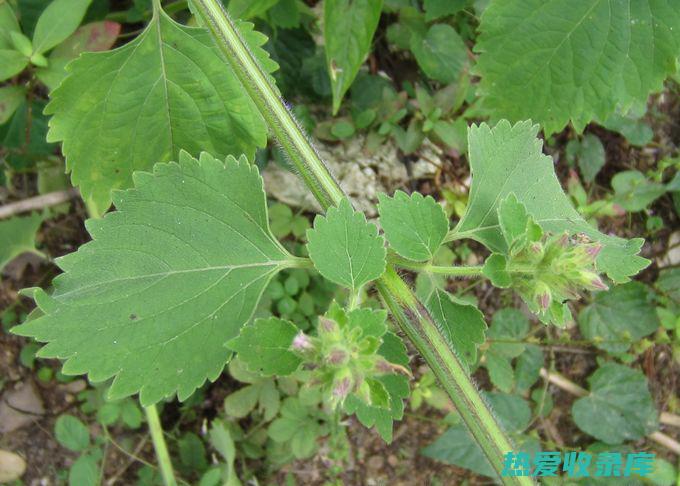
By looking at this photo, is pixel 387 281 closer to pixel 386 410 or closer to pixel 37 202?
pixel 386 410

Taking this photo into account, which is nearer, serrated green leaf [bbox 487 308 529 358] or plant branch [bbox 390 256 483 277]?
plant branch [bbox 390 256 483 277]

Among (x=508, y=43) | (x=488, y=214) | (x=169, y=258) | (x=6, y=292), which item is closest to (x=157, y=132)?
(x=169, y=258)

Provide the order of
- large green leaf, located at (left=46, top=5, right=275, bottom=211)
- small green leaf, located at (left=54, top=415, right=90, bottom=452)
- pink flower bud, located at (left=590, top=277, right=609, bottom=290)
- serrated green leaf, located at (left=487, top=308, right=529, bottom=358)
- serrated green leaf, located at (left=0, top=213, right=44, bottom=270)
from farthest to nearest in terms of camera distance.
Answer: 1. serrated green leaf, located at (left=487, top=308, right=529, bottom=358)
2. small green leaf, located at (left=54, top=415, right=90, bottom=452)
3. serrated green leaf, located at (left=0, top=213, right=44, bottom=270)
4. large green leaf, located at (left=46, top=5, right=275, bottom=211)
5. pink flower bud, located at (left=590, top=277, right=609, bottom=290)

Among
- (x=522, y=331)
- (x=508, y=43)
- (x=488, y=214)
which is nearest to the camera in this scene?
(x=488, y=214)

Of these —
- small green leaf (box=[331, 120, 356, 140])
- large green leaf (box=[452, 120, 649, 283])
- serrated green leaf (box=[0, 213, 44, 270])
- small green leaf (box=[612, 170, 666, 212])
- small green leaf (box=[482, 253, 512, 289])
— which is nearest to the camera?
small green leaf (box=[482, 253, 512, 289])

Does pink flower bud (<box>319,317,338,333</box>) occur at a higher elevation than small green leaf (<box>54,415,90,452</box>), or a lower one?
higher

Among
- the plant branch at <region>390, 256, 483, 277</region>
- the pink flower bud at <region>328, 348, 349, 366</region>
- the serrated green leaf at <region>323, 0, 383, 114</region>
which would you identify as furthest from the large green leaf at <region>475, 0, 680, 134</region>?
the pink flower bud at <region>328, 348, 349, 366</region>

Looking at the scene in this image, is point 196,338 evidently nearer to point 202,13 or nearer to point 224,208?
point 224,208

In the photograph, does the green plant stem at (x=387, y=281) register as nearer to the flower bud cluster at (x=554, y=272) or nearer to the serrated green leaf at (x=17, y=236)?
the flower bud cluster at (x=554, y=272)

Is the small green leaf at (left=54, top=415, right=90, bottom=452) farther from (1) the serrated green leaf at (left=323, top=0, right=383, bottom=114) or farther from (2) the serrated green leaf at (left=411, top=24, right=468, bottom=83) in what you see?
(2) the serrated green leaf at (left=411, top=24, right=468, bottom=83)
